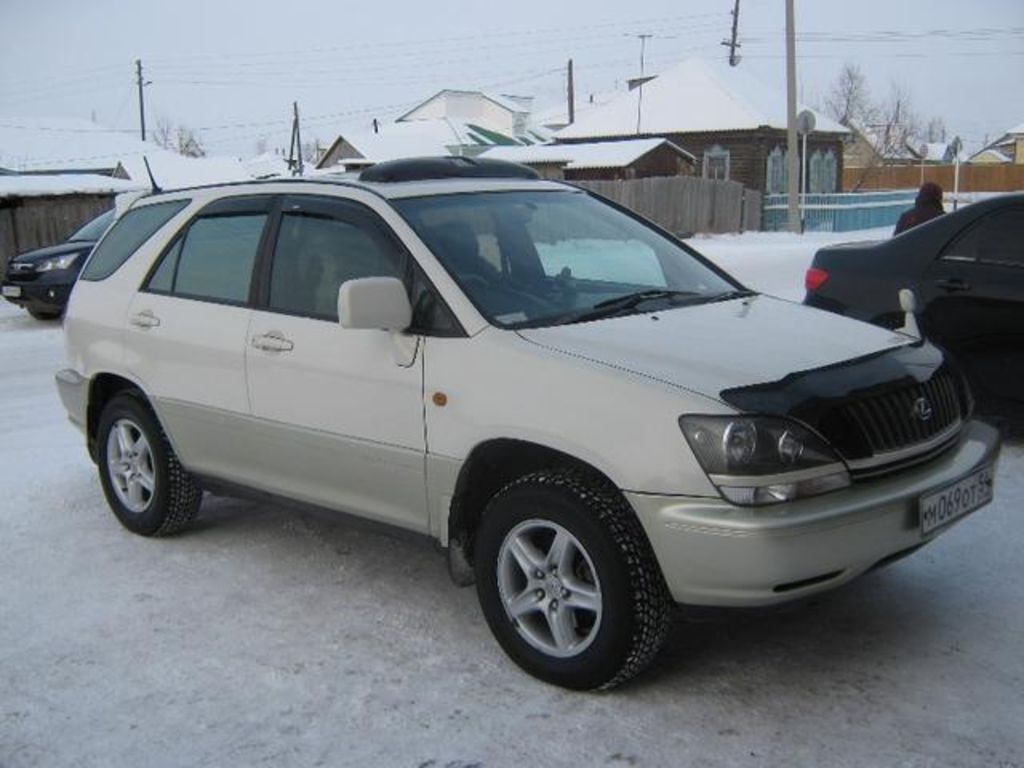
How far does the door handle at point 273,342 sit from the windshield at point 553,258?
699 millimetres

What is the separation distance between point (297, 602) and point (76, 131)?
64196mm

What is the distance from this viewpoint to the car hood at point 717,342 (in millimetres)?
3574

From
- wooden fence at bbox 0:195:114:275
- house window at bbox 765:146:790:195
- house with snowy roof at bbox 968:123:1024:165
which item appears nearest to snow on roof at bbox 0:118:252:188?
house window at bbox 765:146:790:195

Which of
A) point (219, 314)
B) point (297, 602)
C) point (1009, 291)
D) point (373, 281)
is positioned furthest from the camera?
point (1009, 291)

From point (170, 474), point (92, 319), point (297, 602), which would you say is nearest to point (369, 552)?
point (297, 602)

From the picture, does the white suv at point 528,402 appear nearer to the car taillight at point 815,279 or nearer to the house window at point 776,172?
the car taillight at point 815,279

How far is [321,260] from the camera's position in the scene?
4621mm

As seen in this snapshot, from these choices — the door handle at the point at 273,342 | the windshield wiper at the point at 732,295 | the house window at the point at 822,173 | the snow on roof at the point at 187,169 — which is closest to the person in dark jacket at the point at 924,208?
the windshield wiper at the point at 732,295

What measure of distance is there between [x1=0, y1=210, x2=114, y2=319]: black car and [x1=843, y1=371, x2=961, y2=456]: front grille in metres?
12.9

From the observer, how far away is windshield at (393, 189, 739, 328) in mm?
4207

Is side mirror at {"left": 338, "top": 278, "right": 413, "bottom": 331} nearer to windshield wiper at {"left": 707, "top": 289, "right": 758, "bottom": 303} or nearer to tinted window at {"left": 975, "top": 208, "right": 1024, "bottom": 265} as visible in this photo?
windshield wiper at {"left": 707, "top": 289, "right": 758, "bottom": 303}

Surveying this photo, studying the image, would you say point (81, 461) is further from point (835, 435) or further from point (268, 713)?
point (835, 435)

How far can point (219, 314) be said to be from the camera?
16.1 feet

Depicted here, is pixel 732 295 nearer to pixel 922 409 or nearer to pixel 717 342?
pixel 717 342
